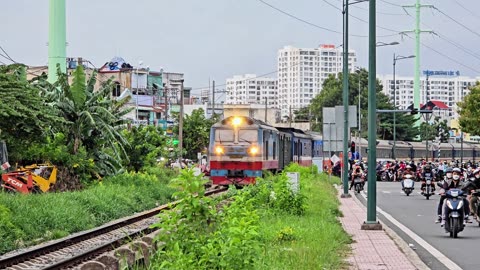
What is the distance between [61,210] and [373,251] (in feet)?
28.4

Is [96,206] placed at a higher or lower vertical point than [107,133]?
lower

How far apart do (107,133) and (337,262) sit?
1739 cm

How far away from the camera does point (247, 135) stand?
33.7 meters

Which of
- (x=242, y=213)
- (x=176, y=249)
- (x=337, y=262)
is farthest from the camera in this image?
(x=337, y=262)

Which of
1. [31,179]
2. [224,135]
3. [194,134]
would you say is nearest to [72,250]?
[31,179]

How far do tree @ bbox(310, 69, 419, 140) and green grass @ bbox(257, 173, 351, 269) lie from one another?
7127 centimetres

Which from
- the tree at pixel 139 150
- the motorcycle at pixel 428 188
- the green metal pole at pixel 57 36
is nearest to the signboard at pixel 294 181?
the tree at pixel 139 150

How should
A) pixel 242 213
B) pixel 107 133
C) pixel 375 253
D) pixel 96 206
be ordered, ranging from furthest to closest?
pixel 107 133, pixel 96 206, pixel 375 253, pixel 242 213

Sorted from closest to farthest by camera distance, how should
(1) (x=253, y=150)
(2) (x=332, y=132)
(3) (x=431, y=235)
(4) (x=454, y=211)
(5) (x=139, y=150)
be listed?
1. (4) (x=454, y=211)
2. (3) (x=431, y=235)
3. (2) (x=332, y=132)
4. (1) (x=253, y=150)
5. (5) (x=139, y=150)

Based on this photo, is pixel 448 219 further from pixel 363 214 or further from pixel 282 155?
pixel 282 155

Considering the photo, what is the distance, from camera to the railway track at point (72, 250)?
44.8 ft

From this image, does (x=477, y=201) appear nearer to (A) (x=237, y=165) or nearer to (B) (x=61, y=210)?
(B) (x=61, y=210)

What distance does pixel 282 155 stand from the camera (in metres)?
41.4

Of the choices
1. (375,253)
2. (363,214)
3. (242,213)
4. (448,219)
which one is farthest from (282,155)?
(242,213)
